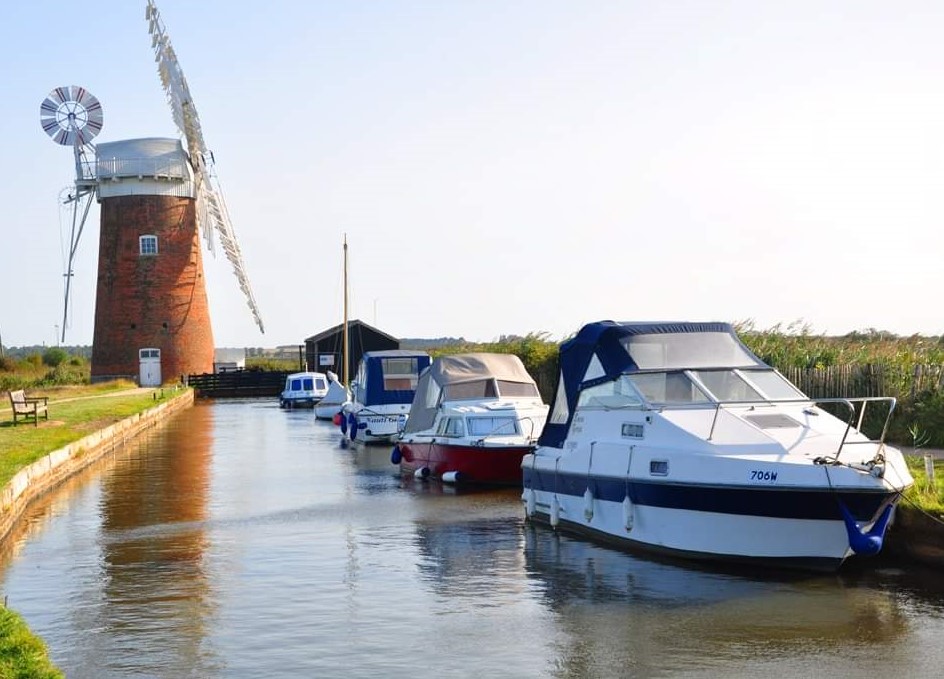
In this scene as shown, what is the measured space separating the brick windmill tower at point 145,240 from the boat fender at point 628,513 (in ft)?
194

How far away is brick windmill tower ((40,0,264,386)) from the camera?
73125 millimetres

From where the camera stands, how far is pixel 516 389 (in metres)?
31.0

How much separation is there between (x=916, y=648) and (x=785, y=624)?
4.86 ft

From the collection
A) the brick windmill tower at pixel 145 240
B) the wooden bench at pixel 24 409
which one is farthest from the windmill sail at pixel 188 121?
the wooden bench at pixel 24 409

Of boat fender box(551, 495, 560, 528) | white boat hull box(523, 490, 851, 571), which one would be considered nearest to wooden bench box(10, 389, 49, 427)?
boat fender box(551, 495, 560, 528)

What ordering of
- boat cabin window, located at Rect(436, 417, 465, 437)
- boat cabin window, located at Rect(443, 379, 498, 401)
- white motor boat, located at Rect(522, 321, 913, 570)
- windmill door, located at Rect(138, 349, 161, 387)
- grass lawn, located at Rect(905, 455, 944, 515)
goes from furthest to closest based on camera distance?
windmill door, located at Rect(138, 349, 161, 387)
boat cabin window, located at Rect(443, 379, 498, 401)
boat cabin window, located at Rect(436, 417, 465, 437)
grass lawn, located at Rect(905, 455, 944, 515)
white motor boat, located at Rect(522, 321, 913, 570)

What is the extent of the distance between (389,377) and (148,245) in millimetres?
37061

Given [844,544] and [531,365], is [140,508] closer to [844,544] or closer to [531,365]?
[844,544]

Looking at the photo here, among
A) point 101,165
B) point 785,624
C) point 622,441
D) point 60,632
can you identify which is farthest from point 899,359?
point 101,165

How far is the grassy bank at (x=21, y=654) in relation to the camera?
10.4 meters

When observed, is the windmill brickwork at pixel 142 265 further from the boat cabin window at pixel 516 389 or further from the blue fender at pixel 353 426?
the boat cabin window at pixel 516 389

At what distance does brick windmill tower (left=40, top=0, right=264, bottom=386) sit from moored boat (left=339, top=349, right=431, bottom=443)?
35.2 m

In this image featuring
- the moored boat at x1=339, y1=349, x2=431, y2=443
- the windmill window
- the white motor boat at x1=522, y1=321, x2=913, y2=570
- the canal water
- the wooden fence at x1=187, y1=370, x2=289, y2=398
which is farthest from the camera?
the wooden fence at x1=187, y1=370, x2=289, y2=398

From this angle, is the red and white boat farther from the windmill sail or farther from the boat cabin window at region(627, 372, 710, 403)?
the windmill sail
